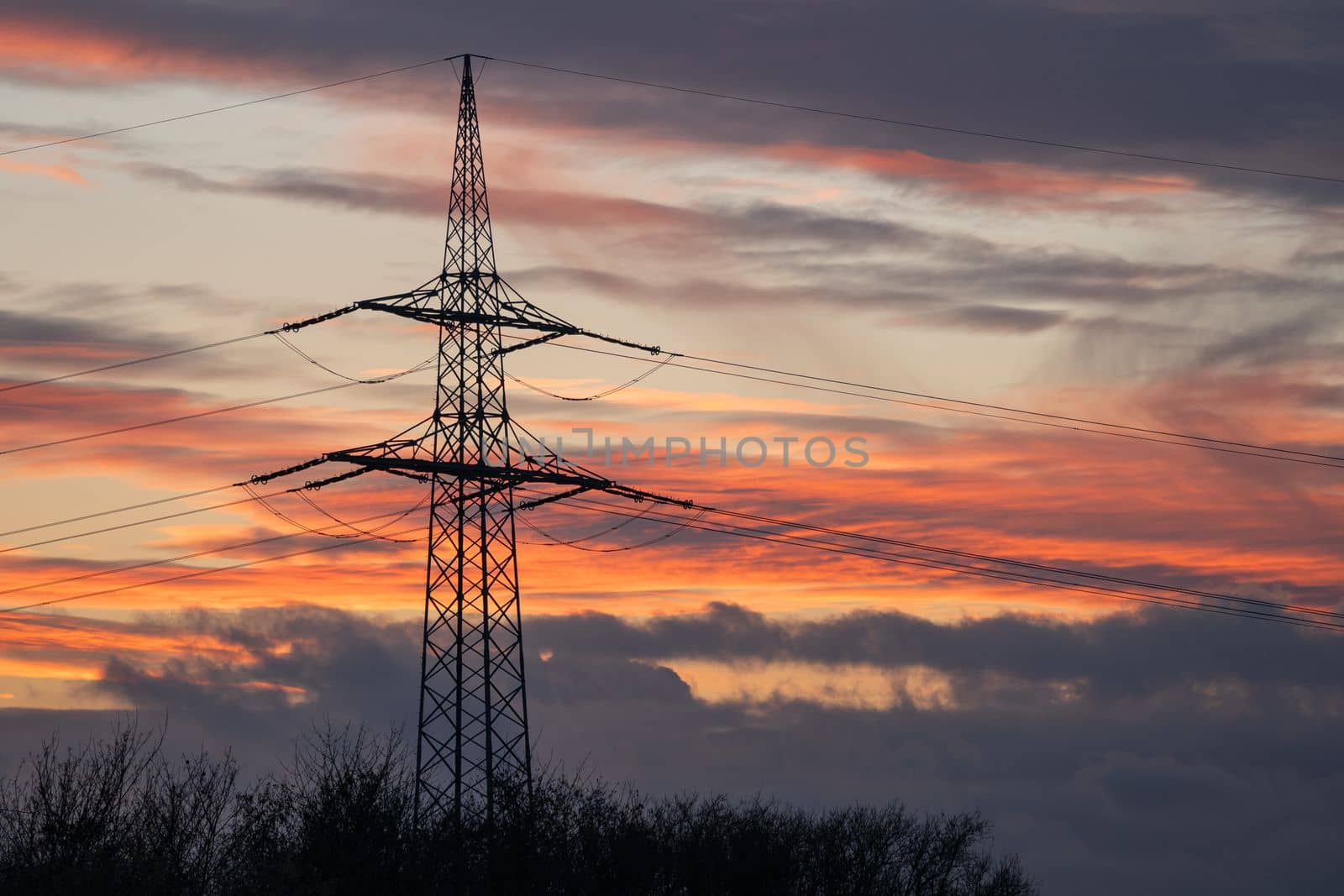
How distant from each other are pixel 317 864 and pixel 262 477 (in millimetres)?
13135

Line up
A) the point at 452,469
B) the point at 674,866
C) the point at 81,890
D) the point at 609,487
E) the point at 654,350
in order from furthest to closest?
the point at 674,866, the point at 654,350, the point at 609,487, the point at 452,469, the point at 81,890

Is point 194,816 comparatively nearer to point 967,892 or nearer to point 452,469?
point 452,469

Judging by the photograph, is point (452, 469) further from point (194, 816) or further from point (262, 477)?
point (194, 816)

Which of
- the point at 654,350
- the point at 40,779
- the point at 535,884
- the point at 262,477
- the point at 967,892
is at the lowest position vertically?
the point at 967,892

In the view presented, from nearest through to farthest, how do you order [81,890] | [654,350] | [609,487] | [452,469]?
[81,890], [452,469], [609,487], [654,350]

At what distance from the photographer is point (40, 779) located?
52469 millimetres

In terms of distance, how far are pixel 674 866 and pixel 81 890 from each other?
3580cm

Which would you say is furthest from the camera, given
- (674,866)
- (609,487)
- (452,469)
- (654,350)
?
(674,866)

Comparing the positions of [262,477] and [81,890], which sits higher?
[262,477]

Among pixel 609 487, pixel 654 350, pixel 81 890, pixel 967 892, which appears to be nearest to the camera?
pixel 81 890

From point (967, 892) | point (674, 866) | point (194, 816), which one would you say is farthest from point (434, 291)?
point (967, 892)

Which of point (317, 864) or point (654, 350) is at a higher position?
point (654, 350)

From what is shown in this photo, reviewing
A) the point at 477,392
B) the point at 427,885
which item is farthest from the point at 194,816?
the point at 477,392

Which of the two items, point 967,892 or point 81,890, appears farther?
point 967,892
